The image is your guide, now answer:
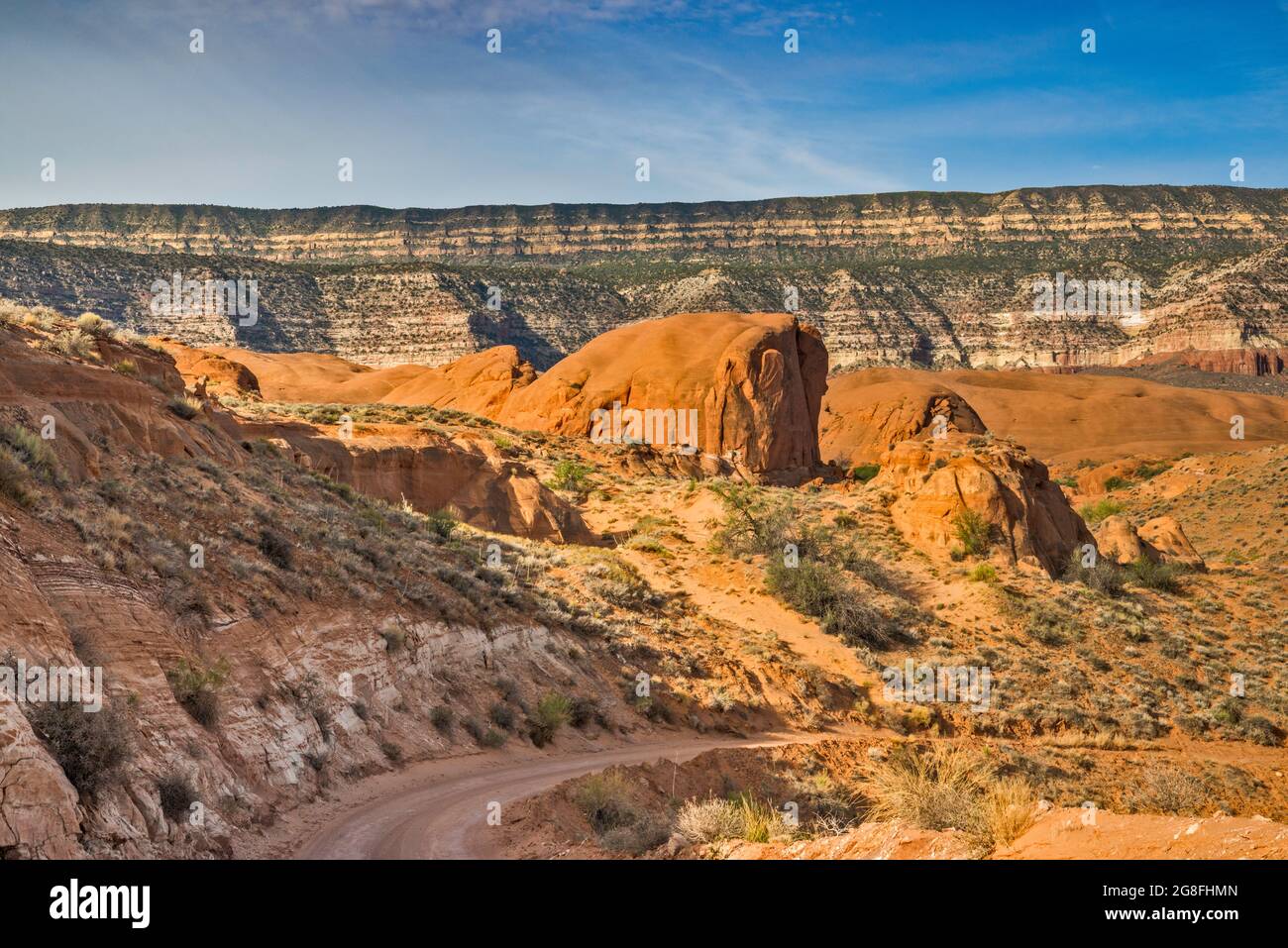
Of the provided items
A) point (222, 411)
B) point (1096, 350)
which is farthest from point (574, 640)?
point (1096, 350)

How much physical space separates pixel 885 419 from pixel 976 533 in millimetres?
36280

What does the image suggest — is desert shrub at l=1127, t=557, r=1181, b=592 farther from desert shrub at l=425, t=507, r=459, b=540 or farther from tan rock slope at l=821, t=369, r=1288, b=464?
tan rock slope at l=821, t=369, r=1288, b=464

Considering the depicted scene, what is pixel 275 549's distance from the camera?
17.5m

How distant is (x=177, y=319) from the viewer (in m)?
107

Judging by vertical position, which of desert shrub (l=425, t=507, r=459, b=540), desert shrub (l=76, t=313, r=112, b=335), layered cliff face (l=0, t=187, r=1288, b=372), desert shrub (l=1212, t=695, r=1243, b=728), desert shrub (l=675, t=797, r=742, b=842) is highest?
layered cliff face (l=0, t=187, r=1288, b=372)

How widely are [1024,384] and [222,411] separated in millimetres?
93968

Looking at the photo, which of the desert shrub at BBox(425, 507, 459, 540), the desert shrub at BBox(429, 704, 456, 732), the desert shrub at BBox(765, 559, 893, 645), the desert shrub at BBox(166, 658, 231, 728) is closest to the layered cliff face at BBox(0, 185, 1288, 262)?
the desert shrub at BBox(425, 507, 459, 540)

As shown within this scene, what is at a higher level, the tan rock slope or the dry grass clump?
the tan rock slope

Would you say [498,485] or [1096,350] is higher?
[1096,350]

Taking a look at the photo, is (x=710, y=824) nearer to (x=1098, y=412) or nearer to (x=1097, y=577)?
(x=1097, y=577)

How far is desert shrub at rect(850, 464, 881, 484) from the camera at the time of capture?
2186 inches

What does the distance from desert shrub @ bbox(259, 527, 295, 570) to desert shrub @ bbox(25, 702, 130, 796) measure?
300 inches

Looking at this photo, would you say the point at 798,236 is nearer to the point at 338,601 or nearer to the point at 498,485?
the point at 498,485

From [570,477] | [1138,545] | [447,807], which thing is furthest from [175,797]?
[1138,545]
